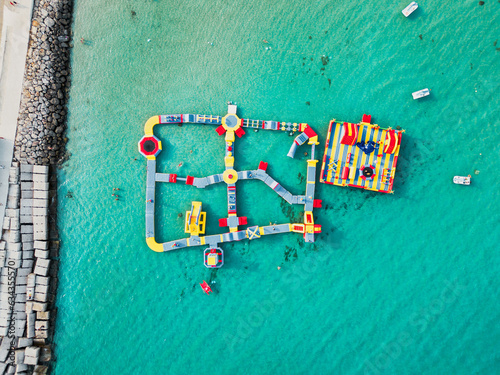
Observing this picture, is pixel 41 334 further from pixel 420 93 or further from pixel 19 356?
pixel 420 93

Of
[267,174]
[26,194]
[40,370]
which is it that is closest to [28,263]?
[26,194]

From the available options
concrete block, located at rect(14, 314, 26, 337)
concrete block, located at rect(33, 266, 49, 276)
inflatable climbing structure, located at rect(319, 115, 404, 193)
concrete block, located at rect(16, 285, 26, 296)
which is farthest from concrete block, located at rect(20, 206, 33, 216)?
inflatable climbing structure, located at rect(319, 115, 404, 193)

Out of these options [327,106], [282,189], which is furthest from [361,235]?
[327,106]

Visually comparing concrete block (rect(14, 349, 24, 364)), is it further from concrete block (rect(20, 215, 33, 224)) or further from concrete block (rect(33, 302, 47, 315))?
concrete block (rect(20, 215, 33, 224))

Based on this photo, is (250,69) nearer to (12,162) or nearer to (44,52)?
(44,52)

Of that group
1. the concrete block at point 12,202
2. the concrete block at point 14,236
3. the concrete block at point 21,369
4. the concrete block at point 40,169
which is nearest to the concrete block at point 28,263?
the concrete block at point 14,236

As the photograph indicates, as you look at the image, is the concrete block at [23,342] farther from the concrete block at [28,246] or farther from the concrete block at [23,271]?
the concrete block at [28,246]
